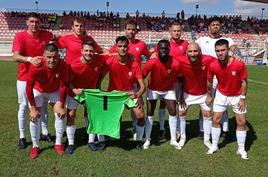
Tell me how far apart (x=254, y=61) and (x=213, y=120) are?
26.4m

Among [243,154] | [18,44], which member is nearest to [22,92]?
[18,44]

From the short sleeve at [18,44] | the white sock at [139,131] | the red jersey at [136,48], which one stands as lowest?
the white sock at [139,131]

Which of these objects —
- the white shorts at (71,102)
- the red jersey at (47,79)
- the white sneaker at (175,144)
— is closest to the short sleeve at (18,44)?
the red jersey at (47,79)

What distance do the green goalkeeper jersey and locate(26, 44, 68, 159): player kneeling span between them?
455 millimetres

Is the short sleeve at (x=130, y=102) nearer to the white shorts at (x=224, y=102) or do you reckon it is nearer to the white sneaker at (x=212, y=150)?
the white shorts at (x=224, y=102)

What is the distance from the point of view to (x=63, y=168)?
539cm

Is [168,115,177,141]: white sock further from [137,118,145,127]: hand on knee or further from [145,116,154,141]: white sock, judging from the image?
[137,118,145,127]: hand on knee

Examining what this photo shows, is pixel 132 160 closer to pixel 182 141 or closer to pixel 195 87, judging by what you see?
pixel 182 141

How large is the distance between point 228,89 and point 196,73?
2.22ft

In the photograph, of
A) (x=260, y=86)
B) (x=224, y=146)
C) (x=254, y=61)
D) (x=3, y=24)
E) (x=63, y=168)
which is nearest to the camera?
(x=63, y=168)

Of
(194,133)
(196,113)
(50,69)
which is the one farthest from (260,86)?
(50,69)

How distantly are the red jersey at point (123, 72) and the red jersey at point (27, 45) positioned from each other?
1.09 m

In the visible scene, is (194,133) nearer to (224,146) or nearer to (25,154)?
(224,146)

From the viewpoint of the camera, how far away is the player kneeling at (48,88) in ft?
18.8
